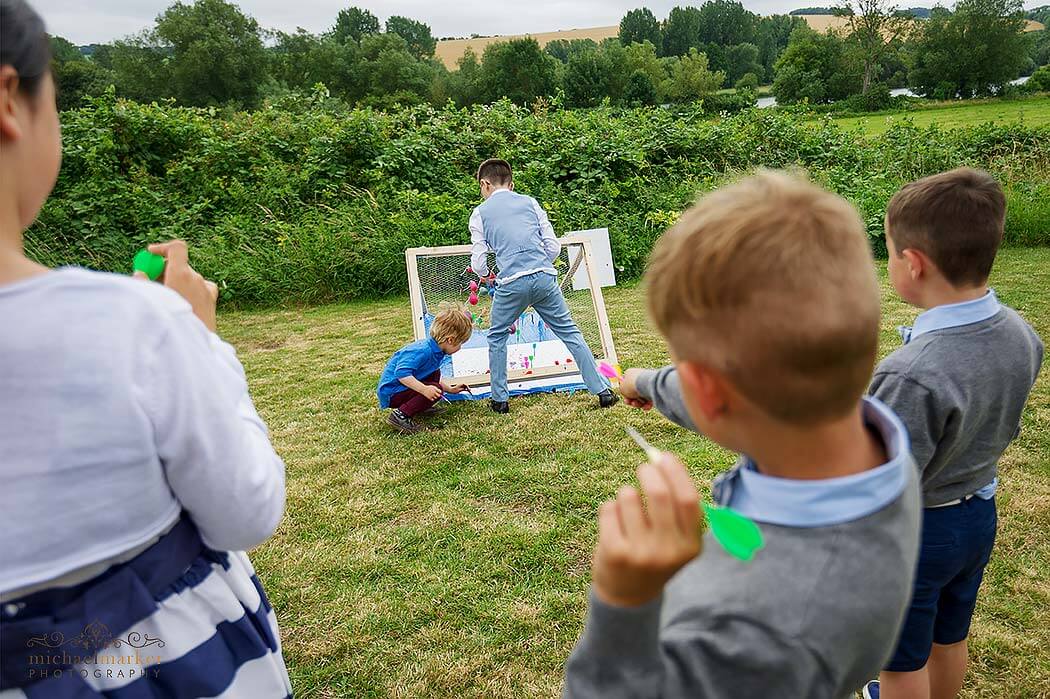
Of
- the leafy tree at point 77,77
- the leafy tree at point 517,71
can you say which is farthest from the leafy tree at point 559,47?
the leafy tree at point 77,77

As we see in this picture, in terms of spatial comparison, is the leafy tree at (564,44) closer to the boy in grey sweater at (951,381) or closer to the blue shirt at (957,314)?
the boy in grey sweater at (951,381)

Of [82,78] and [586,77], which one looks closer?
[82,78]

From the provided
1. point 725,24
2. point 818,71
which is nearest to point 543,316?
point 818,71

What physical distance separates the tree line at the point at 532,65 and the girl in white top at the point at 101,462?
39.3 meters

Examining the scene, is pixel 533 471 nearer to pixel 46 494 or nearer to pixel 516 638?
pixel 516 638

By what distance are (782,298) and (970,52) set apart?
57.6m

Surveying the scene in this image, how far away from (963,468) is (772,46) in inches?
3422

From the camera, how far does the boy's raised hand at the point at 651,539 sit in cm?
74

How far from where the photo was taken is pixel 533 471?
13.5 feet

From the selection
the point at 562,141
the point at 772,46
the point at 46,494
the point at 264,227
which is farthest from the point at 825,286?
the point at 772,46

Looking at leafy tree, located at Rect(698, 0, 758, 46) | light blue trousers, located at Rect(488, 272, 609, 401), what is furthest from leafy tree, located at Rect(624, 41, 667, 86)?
light blue trousers, located at Rect(488, 272, 609, 401)

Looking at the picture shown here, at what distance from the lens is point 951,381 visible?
1.65 metres

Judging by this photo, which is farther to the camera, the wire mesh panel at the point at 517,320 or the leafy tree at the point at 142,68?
the leafy tree at the point at 142,68

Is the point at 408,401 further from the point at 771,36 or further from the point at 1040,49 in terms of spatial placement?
the point at 771,36
